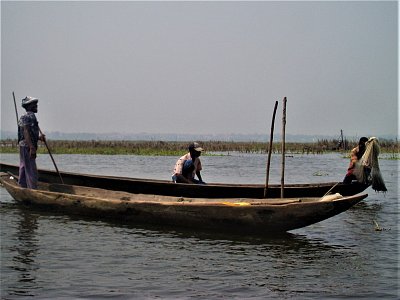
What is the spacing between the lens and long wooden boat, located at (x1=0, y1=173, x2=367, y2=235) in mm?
7332

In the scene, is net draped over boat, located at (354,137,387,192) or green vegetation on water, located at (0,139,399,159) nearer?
net draped over boat, located at (354,137,387,192)

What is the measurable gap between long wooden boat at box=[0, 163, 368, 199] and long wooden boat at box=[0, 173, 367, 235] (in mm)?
454

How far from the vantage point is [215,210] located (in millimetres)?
7820

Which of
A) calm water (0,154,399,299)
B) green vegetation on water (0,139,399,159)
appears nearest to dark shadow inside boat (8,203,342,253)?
calm water (0,154,399,299)

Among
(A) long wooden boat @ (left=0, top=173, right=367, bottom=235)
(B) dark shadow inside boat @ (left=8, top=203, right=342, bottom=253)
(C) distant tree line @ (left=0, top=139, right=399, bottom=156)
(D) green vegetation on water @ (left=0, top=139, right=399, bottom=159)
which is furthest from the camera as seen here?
(C) distant tree line @ (left=0, top=139, right=399, bottom=156)

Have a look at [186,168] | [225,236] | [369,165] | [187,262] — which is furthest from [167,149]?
[187,262]

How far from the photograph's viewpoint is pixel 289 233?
8289mm

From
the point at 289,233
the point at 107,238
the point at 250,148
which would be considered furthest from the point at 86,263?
the point at 250,148

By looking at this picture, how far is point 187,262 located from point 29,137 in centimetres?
453

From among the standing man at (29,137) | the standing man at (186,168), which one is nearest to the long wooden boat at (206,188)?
the standing man at (186,168)

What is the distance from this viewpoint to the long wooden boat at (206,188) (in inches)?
388

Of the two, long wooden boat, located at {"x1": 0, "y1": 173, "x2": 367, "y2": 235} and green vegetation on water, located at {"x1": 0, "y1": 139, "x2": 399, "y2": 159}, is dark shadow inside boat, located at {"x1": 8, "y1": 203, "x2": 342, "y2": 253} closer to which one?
long wooden boat, located at {"x1": 0, "y1": 173, "x2": 367, "y2": 235}

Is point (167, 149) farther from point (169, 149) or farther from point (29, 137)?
point (29, 137)

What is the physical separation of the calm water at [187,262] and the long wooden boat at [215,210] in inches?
6.3
